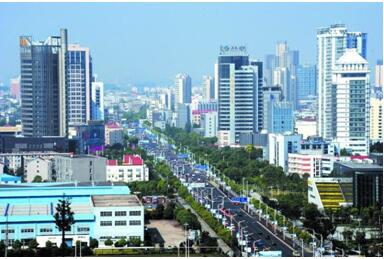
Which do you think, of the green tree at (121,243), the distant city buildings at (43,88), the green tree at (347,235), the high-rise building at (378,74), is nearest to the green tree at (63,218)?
the green tree at (121,243)

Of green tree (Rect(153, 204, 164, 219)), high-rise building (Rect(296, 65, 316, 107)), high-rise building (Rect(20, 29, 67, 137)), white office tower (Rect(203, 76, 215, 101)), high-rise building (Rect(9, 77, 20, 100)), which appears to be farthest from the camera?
high-rise building (Rect(296, 65, 316, 107))

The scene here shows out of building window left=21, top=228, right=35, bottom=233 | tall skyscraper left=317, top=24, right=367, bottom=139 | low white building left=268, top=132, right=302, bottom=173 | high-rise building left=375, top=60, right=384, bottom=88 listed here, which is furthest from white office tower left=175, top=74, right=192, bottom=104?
building window left=21, top=228, right=35, bottom=233

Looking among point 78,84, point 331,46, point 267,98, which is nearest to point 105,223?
point 267,98

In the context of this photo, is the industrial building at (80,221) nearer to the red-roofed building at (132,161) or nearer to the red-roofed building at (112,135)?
the red-roofed building at (132,161)

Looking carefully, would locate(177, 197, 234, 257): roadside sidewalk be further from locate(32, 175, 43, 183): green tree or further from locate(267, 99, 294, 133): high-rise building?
locate(267, 99, 294, 133): high-rise building

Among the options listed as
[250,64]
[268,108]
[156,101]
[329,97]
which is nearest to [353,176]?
[329,97]

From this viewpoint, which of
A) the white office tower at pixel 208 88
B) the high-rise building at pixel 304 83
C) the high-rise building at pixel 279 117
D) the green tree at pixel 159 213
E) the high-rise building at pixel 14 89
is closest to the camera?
the green tree at pixel 159 213

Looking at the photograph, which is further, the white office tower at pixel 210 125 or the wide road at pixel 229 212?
the white office tower at pixel 210 125

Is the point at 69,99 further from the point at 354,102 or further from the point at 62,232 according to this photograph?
the point at 62,232
